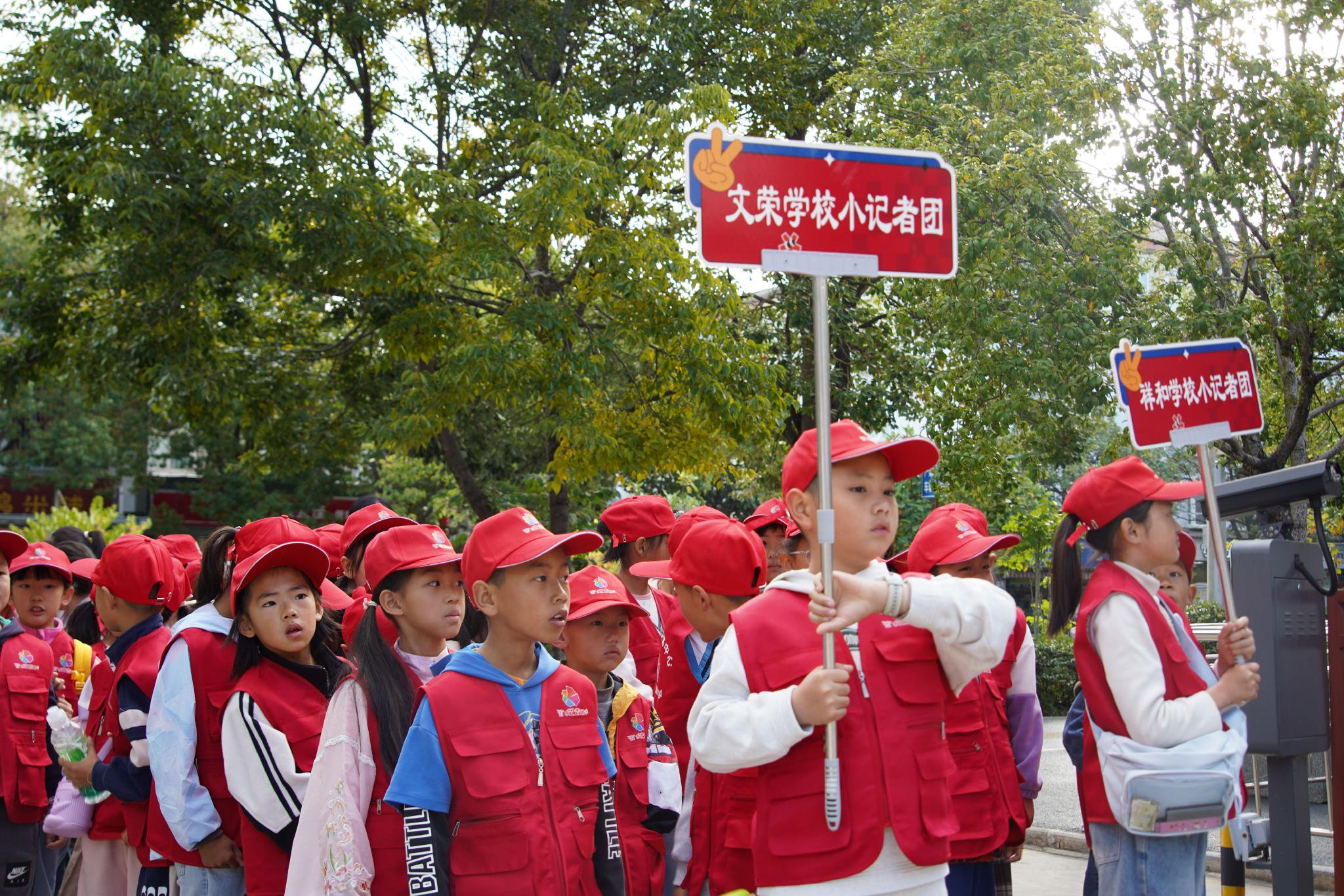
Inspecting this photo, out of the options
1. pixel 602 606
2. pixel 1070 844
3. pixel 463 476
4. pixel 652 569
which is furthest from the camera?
pixel 463 476

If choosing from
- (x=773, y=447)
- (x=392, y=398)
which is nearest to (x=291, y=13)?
(x=392, y=398)

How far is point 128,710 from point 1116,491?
3397 mm

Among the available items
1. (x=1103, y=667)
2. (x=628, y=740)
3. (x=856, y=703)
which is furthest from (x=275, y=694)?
(x=1103, y=667)

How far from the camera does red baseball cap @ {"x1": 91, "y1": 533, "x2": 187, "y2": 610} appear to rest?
4855 millimetres

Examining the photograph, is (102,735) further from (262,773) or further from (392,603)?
(392,603)

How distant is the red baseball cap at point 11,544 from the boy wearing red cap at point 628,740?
3180mm

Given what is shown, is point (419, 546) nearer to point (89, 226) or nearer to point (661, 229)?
point (661, 229)

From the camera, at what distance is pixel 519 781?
297 cm

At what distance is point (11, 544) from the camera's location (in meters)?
5.84

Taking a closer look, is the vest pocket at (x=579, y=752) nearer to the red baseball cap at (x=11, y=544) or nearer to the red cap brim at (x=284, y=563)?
the red cap brim at (x=284, y=563)

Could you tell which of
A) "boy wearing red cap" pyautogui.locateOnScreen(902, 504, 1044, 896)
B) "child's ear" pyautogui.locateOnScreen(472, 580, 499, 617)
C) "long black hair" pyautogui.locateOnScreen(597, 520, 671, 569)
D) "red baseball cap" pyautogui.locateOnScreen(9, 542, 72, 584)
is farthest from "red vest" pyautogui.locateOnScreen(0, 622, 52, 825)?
"boy wearing red cap" pyautogui.locateOnScreen(902, 504, 1044, 896)

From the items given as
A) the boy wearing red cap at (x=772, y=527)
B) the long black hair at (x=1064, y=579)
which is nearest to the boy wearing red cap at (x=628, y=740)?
the long black hair at (x=1064, y=579)

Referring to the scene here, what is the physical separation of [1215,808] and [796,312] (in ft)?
44.0

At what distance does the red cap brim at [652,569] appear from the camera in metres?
4.99
